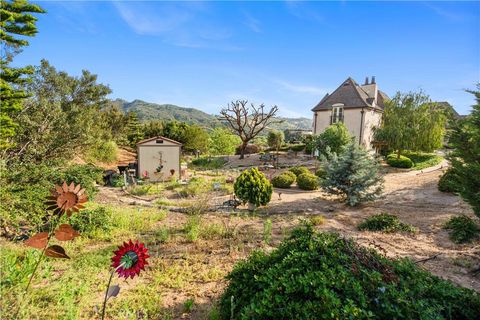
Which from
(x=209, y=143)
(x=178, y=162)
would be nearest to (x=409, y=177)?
(x=178, y=162)

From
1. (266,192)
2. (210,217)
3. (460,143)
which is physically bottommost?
(210,217)

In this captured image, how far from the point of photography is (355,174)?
10430 millimetres

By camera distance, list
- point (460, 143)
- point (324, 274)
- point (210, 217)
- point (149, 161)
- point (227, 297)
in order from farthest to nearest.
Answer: point (149, 161) < point (210, 217) < point (460, 143) < point (227, 297) < point (324, 274)

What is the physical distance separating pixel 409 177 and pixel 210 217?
15321 mm

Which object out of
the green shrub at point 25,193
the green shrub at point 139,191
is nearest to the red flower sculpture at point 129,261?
the green shrub at point 25,193

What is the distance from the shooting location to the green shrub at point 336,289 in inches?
89.7

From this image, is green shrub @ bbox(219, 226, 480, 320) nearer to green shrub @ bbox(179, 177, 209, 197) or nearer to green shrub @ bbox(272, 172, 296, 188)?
green shrub @ bbox(179, 177, 209, 197)

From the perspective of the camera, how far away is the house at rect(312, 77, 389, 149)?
2589 centimetres

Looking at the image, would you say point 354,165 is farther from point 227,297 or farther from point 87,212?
point 87,212

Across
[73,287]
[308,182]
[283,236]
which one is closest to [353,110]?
[308,182]

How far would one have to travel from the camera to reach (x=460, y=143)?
6402mm

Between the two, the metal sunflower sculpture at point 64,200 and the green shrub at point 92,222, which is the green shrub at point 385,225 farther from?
the metal sunflower sculpture at point 64,200

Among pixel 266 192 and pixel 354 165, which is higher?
pixel 354 165

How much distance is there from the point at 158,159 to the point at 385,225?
13479 millimetres
